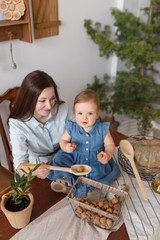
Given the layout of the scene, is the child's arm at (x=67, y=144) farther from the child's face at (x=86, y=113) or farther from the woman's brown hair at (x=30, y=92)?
the woman's brown hair at (x=30, y=92)

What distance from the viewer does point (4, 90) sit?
1.70 m

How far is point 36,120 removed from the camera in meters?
1.26

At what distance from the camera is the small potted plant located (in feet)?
2.57

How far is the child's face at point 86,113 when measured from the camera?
1019 millimetres

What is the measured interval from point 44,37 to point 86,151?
1169 mm

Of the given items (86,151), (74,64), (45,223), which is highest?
(74,64)

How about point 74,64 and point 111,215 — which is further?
point 74,64

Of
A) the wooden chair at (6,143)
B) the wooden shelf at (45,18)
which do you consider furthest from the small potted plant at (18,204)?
the wooden shelf at (45,18)

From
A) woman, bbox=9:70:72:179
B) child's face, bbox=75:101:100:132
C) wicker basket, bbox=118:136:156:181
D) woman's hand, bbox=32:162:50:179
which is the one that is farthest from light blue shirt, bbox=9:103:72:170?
wicker basket, bbox=118:136:156:181

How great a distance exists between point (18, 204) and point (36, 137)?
49 centimetres

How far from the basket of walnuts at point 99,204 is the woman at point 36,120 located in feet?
1.09

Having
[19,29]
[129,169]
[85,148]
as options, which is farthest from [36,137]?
[19,29]

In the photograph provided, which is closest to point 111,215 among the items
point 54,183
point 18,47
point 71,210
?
point 71,210

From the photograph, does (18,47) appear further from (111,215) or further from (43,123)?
(111,215)
